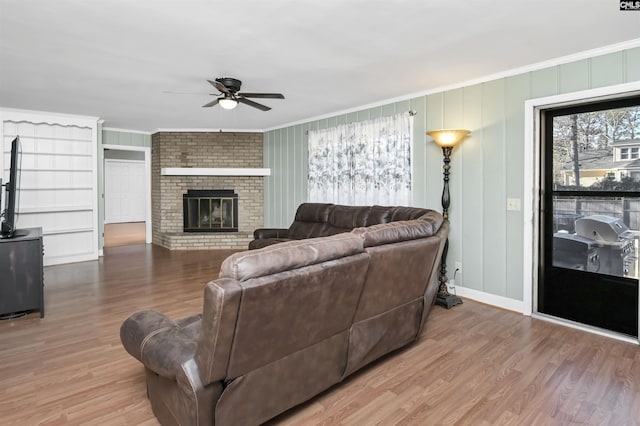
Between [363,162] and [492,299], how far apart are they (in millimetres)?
2381

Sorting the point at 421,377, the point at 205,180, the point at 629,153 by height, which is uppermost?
the point at 205,180

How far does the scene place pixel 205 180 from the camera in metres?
7.23

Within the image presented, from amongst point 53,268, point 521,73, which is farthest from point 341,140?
point 53,268

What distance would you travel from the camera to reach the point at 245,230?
7.24 metres

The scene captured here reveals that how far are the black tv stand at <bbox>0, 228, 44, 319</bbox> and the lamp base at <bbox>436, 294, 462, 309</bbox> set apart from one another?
3.79 metres

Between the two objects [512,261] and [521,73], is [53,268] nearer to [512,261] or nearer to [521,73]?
[512,261]

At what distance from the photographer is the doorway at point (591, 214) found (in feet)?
9.86

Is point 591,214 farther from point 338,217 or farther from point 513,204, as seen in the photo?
point 338,217

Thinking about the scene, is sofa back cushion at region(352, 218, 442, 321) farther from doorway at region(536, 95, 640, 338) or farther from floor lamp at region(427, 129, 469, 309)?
doorway at region(536, 95, 640, 338)

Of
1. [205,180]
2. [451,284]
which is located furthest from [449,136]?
[205,180]

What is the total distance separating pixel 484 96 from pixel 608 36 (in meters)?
1.14

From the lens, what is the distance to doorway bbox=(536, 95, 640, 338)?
300 cm

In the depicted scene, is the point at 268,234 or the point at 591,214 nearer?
the point at 591,214

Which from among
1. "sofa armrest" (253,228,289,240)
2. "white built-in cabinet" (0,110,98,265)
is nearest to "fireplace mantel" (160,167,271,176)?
"white built-in cabinet" (0,110,98,265)
